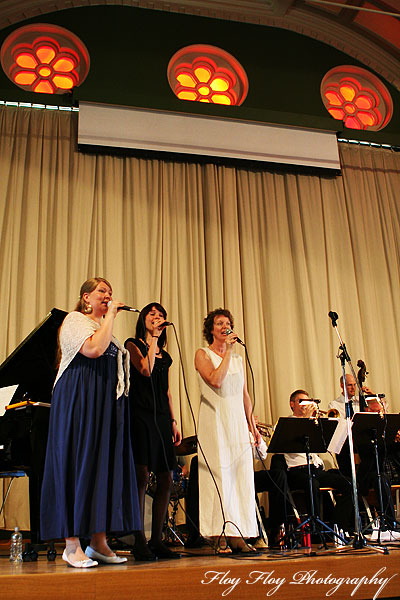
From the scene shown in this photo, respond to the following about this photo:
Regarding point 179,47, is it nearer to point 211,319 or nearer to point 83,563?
point 211,319

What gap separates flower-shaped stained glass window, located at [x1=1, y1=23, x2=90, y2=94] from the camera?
7648 millimetres

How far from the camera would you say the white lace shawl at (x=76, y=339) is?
10.3 feet

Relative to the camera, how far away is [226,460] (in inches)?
154

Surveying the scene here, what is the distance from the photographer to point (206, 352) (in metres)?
4.14

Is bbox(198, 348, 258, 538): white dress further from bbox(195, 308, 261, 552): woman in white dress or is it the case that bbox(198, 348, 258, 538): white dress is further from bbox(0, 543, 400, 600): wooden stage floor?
bbox(0, 543, 400, 600): wooden stage floor

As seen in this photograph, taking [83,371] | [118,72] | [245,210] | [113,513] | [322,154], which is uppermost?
[118,72]

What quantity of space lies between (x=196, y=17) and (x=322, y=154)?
8.46ft

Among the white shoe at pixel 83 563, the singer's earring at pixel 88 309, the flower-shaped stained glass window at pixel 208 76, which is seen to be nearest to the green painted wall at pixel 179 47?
the flower-shaped stained glass window at pixel 208 76

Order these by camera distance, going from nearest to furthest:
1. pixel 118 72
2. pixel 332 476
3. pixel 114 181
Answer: pixel 332 476
pixel 114 181
pixel 118 72

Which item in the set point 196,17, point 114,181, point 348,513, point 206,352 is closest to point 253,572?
point 206,352

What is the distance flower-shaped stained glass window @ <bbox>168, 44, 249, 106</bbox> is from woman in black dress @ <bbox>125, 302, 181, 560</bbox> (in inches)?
201

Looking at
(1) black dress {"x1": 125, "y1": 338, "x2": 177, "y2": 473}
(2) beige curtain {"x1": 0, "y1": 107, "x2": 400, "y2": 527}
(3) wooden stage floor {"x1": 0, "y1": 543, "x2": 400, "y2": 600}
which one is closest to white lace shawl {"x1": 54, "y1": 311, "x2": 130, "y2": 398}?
(1) black dress {"x1": 125, "y1": 338, "x2": 177, "y2": 473}

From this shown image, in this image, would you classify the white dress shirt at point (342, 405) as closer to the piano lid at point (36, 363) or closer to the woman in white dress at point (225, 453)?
the woman in white dress at point (225, 453)

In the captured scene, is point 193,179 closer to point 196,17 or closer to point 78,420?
point 196,17
